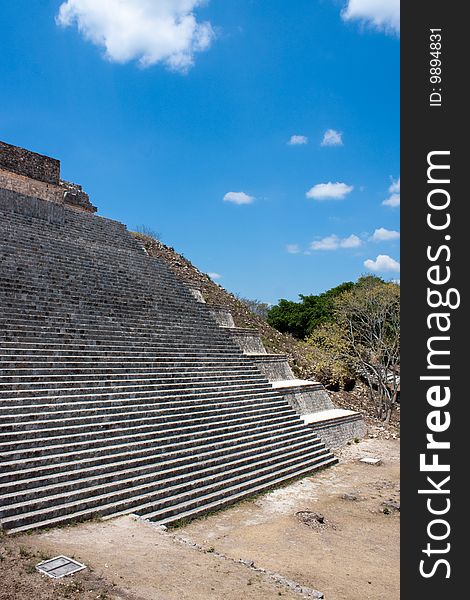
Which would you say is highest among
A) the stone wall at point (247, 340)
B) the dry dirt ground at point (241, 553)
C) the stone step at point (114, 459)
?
the stone wall at point (247, 340)

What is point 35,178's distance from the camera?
60.7 ft

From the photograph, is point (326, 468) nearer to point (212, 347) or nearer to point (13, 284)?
point (212, 347)

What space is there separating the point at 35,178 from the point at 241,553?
16787 mm

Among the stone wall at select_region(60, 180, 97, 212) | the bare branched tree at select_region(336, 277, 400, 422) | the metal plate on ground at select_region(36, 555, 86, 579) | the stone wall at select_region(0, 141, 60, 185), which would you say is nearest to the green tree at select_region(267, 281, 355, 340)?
the bare branched tree at select_region(336, 277, 400, 422)

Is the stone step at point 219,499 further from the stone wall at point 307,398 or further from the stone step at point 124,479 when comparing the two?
the stone wall at point 307,398

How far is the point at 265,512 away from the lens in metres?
7.72

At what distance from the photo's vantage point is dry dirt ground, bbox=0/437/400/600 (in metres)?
4.26

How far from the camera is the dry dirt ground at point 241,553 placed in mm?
4262

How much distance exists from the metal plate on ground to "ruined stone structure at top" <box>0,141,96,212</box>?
14.8 meters

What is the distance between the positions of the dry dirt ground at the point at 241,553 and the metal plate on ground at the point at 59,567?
84 mm

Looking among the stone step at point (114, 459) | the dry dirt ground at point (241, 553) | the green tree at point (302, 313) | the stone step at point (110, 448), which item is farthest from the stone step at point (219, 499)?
the green tree at point (302, 313)

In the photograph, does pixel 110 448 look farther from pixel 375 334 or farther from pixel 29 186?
pixel 29 186

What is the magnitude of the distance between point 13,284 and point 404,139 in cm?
872

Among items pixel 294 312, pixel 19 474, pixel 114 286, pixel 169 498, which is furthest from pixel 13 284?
pixel 294 312
